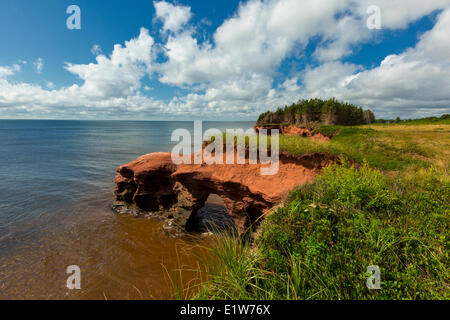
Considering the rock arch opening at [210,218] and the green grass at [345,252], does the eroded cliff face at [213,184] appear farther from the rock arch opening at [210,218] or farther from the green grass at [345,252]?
the green grass at [345,252]

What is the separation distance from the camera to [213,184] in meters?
8.52

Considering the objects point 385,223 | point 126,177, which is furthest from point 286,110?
point 385,223

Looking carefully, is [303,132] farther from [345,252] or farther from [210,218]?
[345,252]

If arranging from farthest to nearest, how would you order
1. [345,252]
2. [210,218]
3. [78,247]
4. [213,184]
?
[210,218]
[213,184]
[78,247]
[345,252]

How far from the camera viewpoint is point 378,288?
2230 mm

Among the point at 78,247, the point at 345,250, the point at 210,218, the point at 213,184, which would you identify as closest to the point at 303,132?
the point at 210,218

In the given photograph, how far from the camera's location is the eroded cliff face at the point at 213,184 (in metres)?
7.51

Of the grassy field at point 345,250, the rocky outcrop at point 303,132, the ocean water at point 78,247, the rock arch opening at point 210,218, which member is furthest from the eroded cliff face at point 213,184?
the rocky outcrop at point 303,132

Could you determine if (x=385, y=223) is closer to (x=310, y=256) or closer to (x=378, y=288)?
(x=378, y=288)

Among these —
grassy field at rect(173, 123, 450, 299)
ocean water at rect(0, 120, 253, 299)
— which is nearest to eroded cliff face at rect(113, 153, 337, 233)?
ocean water at rect(0, 120, 253, 299)

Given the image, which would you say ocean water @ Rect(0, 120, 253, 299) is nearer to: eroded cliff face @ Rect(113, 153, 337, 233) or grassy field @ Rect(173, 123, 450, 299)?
eroded cliff face @ Rect(113, 153, 337, 233)

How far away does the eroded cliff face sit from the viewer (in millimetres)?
7508

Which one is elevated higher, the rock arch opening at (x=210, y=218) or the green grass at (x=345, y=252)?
the green grass at (x=345, y=252)

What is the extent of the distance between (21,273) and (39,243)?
207cm
